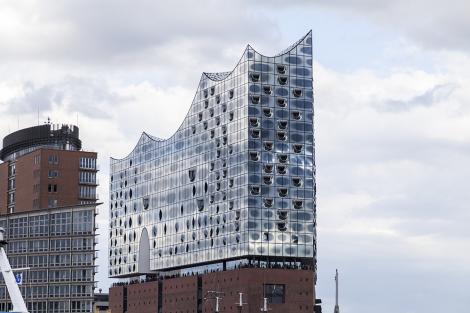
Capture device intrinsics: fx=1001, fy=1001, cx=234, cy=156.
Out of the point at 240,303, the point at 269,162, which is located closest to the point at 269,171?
the point at 269,162

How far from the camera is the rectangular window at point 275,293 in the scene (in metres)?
180

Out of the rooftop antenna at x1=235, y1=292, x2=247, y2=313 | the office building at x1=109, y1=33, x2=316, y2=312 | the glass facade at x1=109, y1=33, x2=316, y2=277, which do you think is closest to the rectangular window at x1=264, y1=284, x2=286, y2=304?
the office building at x1=109, y1=33, x2=316, y2=312

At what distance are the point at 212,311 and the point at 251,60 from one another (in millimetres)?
47778

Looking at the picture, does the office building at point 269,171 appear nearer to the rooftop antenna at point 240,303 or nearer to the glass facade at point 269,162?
the glass facade at point 269,162

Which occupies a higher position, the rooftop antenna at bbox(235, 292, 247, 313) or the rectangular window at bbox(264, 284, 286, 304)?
the rectangular window at bbox(264, 284, 286, 304)

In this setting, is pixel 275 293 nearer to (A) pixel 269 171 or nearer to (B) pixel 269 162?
(A) pixel 269 171

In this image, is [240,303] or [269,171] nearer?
[240,303]

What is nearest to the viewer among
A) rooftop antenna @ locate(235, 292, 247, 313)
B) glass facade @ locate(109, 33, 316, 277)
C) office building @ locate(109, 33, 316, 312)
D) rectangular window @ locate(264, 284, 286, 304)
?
rooftop antenna @ locate(235, 292, 247, 313)

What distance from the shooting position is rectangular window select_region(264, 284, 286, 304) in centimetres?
18025

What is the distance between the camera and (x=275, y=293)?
18125 cm

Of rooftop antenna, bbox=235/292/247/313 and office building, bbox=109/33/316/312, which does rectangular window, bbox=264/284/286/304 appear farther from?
rooftop antenna, bbox=235/292/247/313

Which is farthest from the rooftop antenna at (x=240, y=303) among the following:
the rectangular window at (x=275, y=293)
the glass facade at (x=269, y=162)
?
the glass facade at (x=269, y=162)

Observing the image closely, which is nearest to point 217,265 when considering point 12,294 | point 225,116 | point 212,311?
point 212,311

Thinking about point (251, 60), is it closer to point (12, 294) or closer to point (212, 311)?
point (212, 311)
